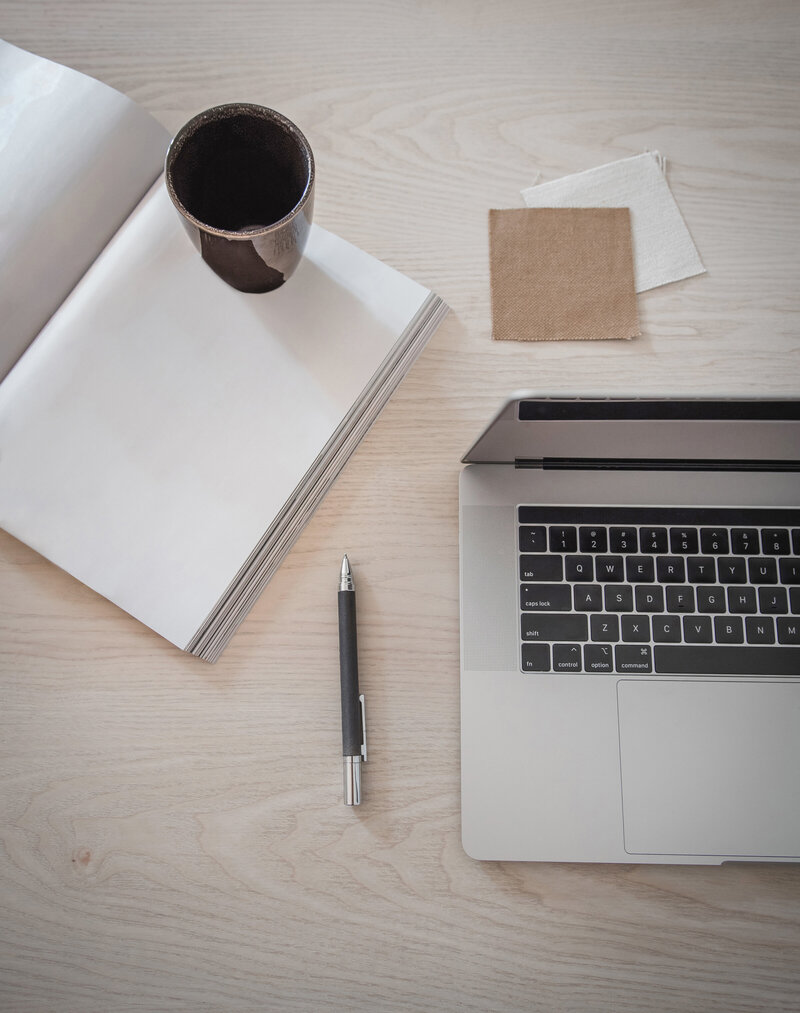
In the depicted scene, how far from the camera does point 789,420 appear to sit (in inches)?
17.2

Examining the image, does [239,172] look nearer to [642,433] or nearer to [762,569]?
[642,433]

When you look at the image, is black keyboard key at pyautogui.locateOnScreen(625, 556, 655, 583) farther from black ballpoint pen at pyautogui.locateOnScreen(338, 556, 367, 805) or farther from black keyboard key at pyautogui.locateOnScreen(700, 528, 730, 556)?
black ballpoint pen at pyautogui.locateOnScreen(338, 556, 367, 805)

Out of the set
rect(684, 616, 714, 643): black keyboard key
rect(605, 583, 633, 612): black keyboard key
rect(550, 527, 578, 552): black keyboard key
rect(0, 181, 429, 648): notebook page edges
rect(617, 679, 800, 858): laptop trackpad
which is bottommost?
rect(617, 679, 800, 858): laptop trackpad

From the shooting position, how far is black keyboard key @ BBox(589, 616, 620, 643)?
0.54 metres

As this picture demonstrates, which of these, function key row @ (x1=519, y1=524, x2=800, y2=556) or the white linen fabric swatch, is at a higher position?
the white linen fabric swatch

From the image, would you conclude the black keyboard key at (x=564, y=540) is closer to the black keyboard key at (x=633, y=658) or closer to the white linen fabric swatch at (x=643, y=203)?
the black keyboard key at (x=633, y=658)

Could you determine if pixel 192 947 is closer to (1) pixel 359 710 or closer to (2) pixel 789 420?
(1) pixel 359 710

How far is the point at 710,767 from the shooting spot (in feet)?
1.70

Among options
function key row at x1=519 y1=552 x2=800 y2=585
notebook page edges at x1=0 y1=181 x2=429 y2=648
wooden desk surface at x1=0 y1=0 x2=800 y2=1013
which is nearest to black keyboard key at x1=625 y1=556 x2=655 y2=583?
function key row at x1=519 y1=552 x2=800 y2=585

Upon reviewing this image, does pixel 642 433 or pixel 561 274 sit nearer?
pixel 642 433

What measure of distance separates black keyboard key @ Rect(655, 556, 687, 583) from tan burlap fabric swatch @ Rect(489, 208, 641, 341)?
Answer: 0.19 meters

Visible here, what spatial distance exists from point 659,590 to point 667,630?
0.03 meters

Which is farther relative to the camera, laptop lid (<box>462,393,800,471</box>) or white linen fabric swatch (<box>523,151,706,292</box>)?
white linen fabric swatch (<box>523,151,706,292</box>)

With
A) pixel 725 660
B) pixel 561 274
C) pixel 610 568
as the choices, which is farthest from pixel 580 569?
pixel 561 274
